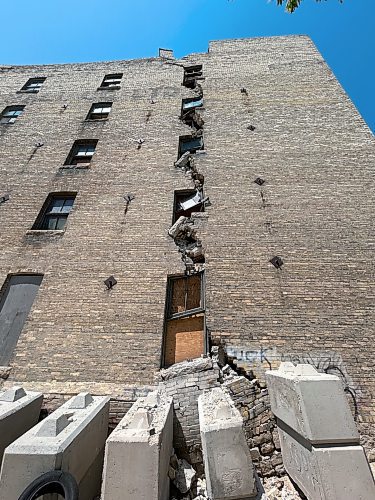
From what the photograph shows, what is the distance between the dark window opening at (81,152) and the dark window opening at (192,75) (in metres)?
5.89

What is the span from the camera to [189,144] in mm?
10500

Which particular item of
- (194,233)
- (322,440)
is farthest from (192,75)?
(322,440)

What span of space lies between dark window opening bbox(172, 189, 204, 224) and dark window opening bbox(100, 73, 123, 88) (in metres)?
9.54

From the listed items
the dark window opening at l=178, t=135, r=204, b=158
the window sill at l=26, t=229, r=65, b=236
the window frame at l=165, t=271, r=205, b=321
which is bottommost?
the window frame at l=165, t=271, r=205, b=321

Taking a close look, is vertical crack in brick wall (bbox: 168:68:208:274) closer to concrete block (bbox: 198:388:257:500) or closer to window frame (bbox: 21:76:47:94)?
concrete block (bbox: 198:388:257:500)

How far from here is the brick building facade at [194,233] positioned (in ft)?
17.6

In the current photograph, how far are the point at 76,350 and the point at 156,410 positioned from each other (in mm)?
2440

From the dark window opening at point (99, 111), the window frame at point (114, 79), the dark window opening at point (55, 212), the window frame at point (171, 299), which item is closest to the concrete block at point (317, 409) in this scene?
the window frame at point (171, 299)

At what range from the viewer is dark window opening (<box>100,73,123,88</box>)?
15.0 metres

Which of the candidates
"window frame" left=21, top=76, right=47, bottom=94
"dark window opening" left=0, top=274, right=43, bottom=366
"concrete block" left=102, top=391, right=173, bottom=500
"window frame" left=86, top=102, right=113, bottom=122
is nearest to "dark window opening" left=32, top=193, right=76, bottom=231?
"dark window opening" left=0, top=274, right=43, bottom=366

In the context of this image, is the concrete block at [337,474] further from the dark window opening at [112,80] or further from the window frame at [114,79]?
the dark window opening at [112,80]

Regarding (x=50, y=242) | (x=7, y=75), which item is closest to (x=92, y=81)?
(x=7, y=75)

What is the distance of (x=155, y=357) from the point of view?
5.41m

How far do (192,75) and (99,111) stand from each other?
5099 mm
